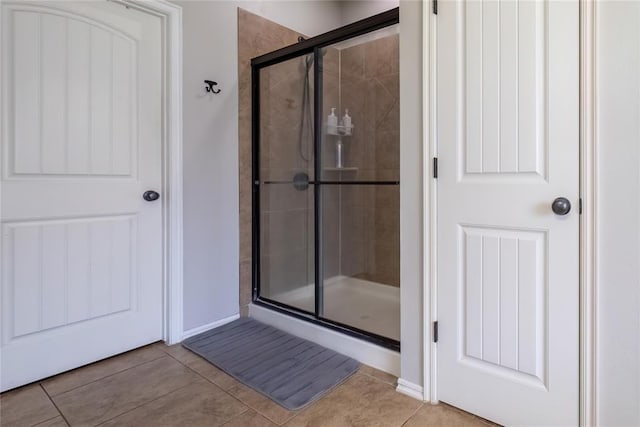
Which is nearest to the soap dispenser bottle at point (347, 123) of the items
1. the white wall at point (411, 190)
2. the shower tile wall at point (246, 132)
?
the shower tile wall at point (246, 132)

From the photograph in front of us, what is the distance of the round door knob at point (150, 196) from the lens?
6.75 ft

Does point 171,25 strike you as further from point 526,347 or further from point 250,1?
point 526,347

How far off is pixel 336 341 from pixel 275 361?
1.13 ft

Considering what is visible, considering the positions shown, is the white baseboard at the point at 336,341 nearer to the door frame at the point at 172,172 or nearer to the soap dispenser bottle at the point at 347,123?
the door frame at the point at 172,172

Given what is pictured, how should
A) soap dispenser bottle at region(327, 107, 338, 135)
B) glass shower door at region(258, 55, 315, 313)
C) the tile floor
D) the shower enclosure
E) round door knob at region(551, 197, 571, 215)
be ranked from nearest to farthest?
round door knob at region(551, 197, 571, 215) < the tile floor < the shower enclosure < glass shower door at region(258, 55, 315, 313) < soap dispenser bottle at region(327, 107, 338, 135)

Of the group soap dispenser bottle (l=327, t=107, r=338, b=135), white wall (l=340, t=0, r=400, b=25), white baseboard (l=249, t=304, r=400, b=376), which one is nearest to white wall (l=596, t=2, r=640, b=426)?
white baseboard (l=249, t=304, r=400, b=376)

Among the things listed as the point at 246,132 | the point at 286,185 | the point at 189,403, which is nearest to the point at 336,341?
the point at 189,403

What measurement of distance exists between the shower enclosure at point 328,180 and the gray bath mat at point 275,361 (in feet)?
0.61

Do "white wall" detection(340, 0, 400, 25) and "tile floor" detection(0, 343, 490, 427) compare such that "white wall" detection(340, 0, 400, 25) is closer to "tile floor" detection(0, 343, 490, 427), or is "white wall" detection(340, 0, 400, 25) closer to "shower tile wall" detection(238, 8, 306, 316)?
"shower tile wall" detection(238, 8, 306, 316)

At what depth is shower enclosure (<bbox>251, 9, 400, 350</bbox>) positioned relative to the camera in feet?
7.57

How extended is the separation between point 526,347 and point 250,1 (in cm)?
258

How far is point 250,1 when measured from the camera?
251 centimetres

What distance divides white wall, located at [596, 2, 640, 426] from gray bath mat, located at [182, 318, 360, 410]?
1.03m

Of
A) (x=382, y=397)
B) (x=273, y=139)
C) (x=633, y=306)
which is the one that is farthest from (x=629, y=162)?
(x=273, y=139)
